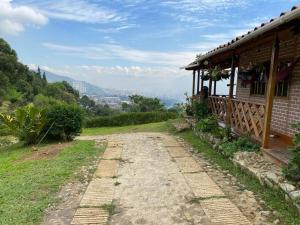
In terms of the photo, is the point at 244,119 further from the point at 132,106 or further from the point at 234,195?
the point at 132,106

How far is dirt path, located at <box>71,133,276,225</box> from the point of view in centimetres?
402

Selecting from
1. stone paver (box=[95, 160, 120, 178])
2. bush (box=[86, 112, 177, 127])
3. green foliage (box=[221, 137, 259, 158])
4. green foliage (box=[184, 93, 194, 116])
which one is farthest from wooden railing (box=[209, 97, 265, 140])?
bush (box=[86, 112, 177, 127])

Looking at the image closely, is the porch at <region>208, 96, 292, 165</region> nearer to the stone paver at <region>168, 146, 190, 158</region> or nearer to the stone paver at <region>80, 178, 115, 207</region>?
the stone paver at <region>168, 146, 190, 158</region>

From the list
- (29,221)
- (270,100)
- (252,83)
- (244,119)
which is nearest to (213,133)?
(244,119)

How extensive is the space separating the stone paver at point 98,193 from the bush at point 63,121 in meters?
5.36

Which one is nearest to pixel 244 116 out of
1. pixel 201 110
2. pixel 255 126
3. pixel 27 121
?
pixel 255 126

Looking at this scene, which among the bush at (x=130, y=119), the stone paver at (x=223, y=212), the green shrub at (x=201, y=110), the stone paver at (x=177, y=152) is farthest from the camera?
the bush at (x=130, y=119)

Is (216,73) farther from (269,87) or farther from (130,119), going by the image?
(130,119)

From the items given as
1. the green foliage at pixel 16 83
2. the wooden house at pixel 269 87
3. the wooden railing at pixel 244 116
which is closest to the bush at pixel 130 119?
the wooden house at pixel 269 87

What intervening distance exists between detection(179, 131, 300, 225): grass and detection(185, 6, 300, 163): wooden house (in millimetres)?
700

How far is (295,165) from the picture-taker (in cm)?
449

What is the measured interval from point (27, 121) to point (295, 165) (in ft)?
28.1

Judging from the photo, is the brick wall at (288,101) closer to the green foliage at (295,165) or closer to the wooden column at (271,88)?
the wooden column at (271,88)

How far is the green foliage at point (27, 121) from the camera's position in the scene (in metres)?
10.3
